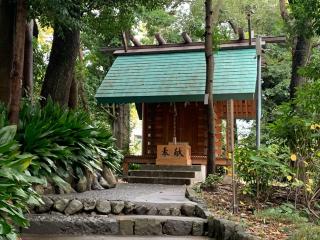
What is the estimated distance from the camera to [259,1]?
20.2 meters

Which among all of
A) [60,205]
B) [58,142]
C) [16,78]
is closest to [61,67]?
[58,142]

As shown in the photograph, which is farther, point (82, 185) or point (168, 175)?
point (168, 175)

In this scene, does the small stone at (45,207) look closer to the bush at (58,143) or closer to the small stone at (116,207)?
the bush at (58,143)

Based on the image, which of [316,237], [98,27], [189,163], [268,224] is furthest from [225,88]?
[316,237]

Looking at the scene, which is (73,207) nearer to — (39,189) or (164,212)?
(39,189)

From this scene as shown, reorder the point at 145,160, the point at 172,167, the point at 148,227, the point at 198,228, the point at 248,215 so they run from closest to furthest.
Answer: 1. the point at 248,215
2. the point at 198,228
3. the point at 148,227
4. the point at 172,167
5. the point at 145,160

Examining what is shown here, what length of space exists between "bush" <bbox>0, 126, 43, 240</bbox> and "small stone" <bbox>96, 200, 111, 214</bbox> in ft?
6.31

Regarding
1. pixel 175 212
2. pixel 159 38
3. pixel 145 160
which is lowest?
pixel 175 212

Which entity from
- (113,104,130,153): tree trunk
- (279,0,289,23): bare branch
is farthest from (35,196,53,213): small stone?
(113,104,130,153): tree trunk

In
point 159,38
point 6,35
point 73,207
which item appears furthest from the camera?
point 159,38

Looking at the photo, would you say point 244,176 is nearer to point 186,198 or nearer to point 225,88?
point 186,198

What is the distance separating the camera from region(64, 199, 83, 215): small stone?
6754 millimetres

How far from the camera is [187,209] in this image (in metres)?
6.99

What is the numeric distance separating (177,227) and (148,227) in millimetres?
428
